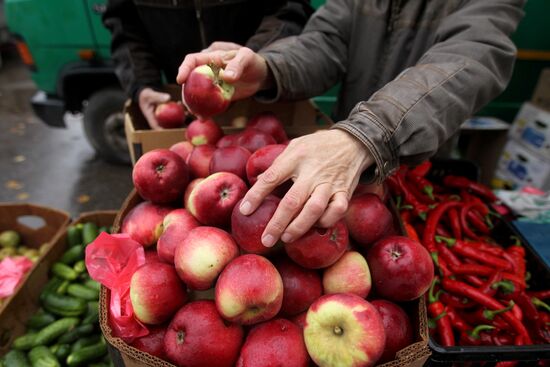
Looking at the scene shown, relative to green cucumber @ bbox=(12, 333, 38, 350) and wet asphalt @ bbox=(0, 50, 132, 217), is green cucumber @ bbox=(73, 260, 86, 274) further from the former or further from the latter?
wet asphalt @ bbox=(0, 50, 132, 217)

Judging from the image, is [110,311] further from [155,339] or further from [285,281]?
[285,281]

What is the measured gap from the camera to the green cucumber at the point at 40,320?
1.94m

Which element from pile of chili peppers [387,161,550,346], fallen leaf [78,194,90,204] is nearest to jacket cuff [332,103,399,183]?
pile of chili peppers [387,161,550,346]

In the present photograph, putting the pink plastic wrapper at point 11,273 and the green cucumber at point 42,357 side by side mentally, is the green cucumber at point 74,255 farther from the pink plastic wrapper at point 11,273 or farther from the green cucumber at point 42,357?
the green cucumber at point 42,357

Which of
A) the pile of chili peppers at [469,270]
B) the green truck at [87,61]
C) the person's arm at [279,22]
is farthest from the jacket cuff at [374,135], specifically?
the green truck at [87,61]

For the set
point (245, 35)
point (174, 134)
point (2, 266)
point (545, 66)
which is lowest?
point (2, 266)

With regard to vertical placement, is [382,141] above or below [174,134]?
above

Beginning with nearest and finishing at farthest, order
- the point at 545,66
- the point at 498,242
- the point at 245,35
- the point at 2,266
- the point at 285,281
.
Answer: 1. the point at 285,281
2. the point at 2,266
3. the point at 498,242
4. the point at 245,35
5. the point at 545,66

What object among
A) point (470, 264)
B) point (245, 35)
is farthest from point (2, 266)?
point (470, 264)

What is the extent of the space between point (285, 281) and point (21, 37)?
14.0 feet

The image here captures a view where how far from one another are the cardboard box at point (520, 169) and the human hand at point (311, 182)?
309cm

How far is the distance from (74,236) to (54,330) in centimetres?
59

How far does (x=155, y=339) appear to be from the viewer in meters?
1.14

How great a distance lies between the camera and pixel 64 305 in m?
1.95
